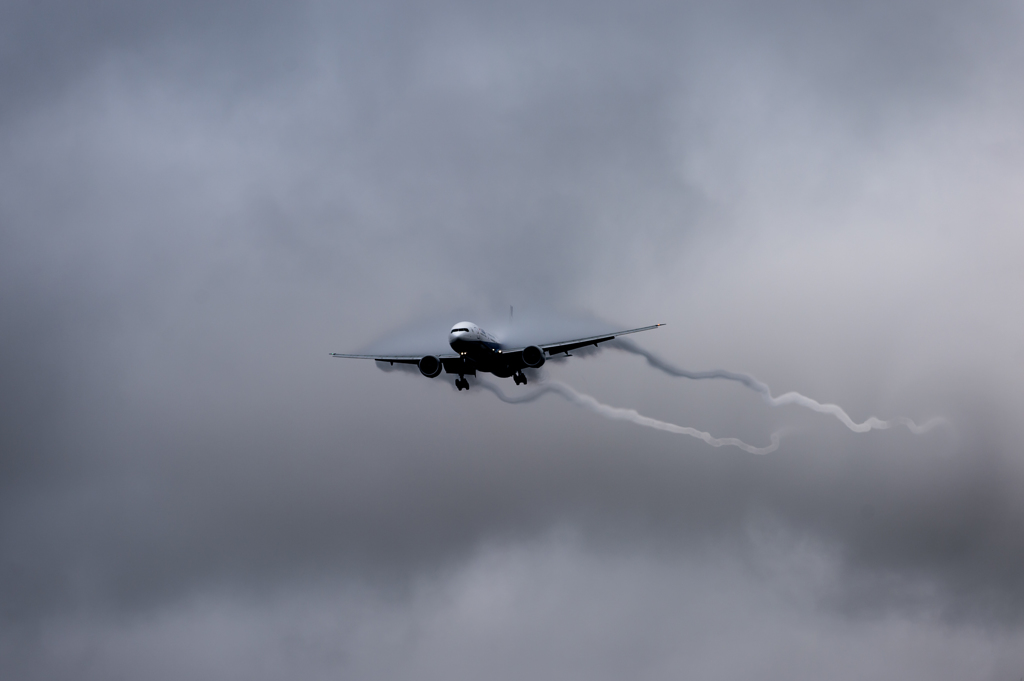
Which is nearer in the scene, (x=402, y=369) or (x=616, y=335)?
(x=616, y=335)

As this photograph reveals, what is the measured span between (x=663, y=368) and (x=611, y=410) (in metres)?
7.90

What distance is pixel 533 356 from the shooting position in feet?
300

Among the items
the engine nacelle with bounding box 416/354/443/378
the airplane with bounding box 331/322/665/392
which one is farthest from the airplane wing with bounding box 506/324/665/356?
the engine nacelle with bounding box 416/354/443/378

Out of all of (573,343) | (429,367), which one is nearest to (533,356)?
(573,343)

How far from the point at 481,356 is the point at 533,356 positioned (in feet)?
15.9

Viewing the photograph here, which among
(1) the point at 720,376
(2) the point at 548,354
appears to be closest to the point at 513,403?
(2) the point at 548,354

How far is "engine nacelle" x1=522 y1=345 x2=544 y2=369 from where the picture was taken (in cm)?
9131

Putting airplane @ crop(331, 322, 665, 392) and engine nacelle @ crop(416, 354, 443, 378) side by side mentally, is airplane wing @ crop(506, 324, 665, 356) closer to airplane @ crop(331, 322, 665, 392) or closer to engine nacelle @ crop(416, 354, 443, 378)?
airplane @ crop(331, 322, 665, 392)

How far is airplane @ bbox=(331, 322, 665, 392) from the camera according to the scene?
89438 millimetres

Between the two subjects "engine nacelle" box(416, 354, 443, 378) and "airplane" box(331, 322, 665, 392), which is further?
"engine nacelle" box(416, 354, 443, 378)

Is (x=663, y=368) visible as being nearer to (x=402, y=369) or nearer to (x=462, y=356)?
(x=462, y=356)

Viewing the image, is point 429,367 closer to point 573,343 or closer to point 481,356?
point 481,356

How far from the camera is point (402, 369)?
9944cm

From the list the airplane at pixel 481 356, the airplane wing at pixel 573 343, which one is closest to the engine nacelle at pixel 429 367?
the airplane at pixel 481 356
